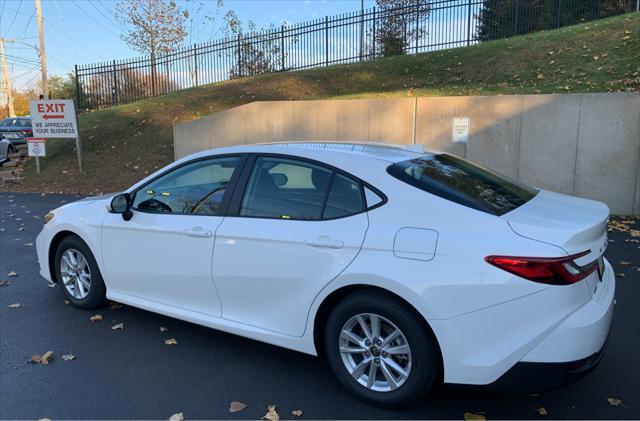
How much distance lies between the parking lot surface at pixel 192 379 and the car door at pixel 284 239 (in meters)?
0.41

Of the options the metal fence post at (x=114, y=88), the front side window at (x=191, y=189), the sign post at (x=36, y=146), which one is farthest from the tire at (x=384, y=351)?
the metal fence post at (x=114, y=88)

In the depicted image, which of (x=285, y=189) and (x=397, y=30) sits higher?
(x=397, y=30)

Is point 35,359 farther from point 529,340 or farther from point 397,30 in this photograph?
point 397,30

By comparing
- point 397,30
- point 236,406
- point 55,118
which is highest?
point 397,30

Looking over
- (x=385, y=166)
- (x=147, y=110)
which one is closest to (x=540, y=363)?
(x=385, y=166)

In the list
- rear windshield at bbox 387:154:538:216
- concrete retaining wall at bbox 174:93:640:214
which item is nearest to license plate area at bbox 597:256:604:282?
rear windshield at bbox 387:154:538:216

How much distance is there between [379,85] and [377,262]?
12742mm

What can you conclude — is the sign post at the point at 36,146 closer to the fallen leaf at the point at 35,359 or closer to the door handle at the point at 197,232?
the fallen leaf at the point at 35,359

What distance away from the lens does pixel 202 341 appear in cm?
414

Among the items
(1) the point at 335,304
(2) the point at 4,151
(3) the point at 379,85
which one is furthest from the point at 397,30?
(1) the point at 335,304

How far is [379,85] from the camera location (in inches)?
591

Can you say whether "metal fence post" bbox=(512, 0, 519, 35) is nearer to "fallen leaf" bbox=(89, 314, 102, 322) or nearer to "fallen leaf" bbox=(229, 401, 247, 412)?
"fallen leaf" bbox=(89, 314, 102, 322)

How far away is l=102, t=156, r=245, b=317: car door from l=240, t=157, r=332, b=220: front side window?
0.20 metres

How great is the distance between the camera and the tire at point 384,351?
9.50 ft
